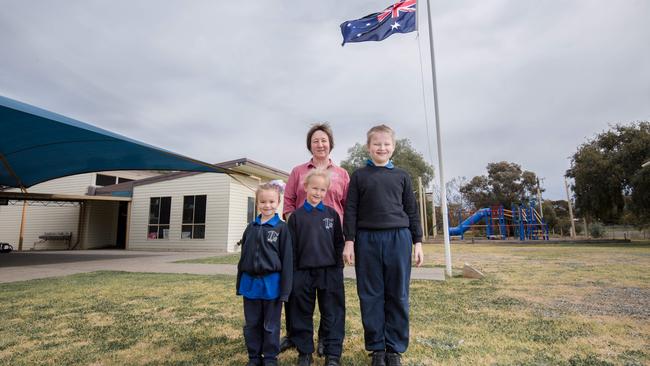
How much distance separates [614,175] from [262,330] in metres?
25.1

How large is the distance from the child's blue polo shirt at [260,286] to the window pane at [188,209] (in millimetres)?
13282

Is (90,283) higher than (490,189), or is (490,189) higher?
(490,189)

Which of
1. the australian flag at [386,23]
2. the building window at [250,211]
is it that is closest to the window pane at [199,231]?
the building window at [250,211]

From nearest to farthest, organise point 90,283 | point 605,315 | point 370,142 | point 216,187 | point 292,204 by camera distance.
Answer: point 370,142 → point 292,204 → point 605,315 → point 90,283 → point 216,187

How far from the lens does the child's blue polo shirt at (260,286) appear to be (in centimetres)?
219

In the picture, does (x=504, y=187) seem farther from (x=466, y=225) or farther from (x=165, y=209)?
(x=165, y=209)

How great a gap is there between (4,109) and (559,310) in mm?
8557

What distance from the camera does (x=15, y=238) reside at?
1884 centimetres

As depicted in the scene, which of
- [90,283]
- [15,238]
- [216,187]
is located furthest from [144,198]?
[90,283]

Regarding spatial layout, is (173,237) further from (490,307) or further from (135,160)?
(490,307)

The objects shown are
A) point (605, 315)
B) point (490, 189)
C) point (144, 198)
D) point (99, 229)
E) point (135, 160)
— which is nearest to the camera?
point (605, 315)

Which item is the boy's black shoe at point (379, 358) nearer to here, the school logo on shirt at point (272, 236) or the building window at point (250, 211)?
the school logo on shirt at point (272, 236)

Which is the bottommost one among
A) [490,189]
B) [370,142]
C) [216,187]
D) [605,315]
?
[605,315]

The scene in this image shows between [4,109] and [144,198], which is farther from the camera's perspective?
[144,198]
